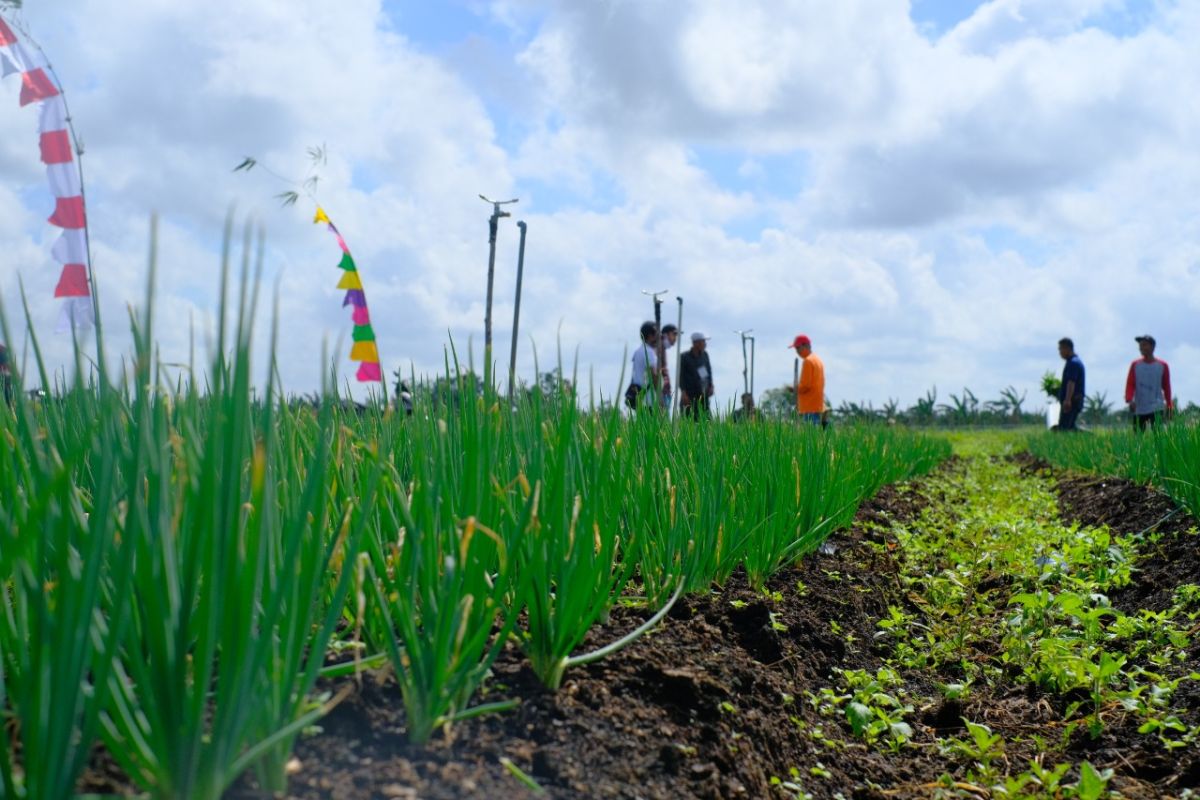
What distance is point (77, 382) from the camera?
3.54ft

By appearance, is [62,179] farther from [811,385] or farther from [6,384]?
[811,385]

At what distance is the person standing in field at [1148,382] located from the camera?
9805 mm

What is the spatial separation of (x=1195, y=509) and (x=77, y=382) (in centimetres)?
467

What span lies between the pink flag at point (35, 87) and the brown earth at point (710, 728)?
7414 millimetres

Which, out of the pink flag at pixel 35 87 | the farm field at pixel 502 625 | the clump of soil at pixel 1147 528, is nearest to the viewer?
the farm field at pixel 502 625

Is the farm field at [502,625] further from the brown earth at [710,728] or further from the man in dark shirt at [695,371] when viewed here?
the man in dark shirt at [695,371]

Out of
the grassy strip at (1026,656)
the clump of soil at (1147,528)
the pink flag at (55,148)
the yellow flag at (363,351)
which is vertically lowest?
the grassy strip at (1026,656)

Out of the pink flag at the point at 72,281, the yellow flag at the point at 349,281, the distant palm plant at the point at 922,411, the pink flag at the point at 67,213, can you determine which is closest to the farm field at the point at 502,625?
the pink flag at the point at 72,281

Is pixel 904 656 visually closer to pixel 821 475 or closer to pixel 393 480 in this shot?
pixel 821 475

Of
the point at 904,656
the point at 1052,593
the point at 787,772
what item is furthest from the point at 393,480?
the point at 1052,593

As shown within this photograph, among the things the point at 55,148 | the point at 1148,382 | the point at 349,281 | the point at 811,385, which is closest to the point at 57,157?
the point at 55,148

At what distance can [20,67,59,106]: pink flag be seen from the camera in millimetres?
7742

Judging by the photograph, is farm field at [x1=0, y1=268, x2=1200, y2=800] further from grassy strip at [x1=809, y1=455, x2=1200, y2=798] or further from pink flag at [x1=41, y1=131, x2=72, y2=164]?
pink flag at [x1=41, y1=131, x2=72, y2=164]

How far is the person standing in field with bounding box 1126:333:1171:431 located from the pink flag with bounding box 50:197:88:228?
32.3 feet
